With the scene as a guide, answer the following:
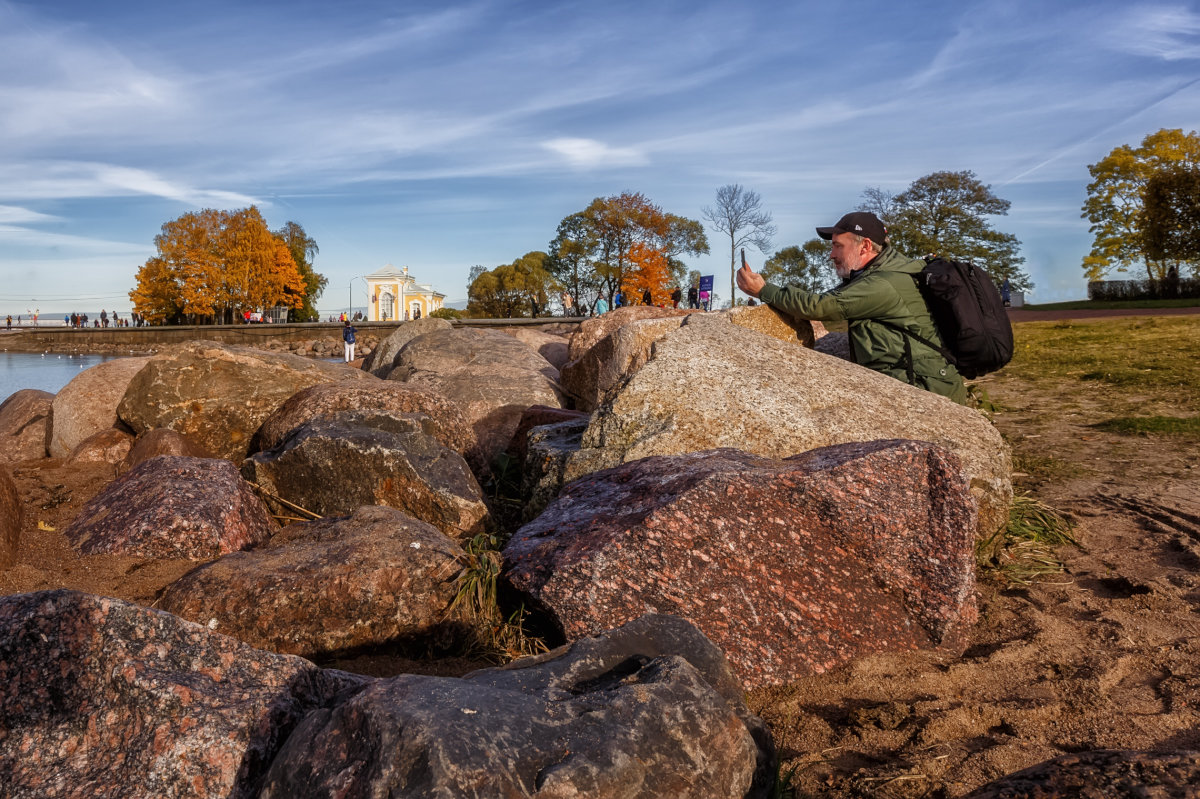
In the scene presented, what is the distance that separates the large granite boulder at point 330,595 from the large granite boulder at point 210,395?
361 cm

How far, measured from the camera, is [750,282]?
6.39 meters

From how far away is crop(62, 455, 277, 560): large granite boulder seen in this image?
4555 mm

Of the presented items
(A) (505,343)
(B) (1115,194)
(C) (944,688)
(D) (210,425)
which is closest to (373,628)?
(C) (944,688)

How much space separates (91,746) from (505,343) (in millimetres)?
8366

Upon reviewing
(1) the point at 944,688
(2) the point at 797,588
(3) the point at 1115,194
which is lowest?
(1) the point at 944,688

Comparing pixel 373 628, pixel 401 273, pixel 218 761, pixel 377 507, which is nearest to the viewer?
pixel 218 761

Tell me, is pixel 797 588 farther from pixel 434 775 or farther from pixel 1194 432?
pixel 1194 432

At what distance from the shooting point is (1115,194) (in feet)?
168

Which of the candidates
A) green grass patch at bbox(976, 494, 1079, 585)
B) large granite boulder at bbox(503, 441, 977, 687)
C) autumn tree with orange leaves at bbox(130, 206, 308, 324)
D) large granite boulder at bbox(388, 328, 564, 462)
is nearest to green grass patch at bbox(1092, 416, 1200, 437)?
green grass patch at bbox(976, 494, 1079, 585)

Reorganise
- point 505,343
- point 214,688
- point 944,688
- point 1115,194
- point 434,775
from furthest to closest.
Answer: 1. point 1115,194
2. point 505,343
3. point 944,688
4. point 214,688
5. point 434,775

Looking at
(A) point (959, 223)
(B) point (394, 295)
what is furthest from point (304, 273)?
(A) point (959, 223)

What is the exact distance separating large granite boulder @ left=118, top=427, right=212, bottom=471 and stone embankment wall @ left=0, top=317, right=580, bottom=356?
120ft

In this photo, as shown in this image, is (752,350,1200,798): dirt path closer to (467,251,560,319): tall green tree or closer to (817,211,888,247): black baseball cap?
(817,211,888,247): black baseball cap

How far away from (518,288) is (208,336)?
22949 mm
